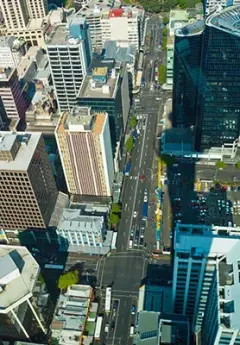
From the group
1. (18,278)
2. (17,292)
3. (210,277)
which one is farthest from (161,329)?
(18,278)

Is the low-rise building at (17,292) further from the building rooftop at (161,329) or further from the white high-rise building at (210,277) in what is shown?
the white high-rise building at (210,277)

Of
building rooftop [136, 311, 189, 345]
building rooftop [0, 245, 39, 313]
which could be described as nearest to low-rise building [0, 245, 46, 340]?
building rooftop [0, 245, 39, 313]

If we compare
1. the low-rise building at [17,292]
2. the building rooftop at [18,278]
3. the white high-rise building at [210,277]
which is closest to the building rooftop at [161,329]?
the white high-rise building at [210,277]

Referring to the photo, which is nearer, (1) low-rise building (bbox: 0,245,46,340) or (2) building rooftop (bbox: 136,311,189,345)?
(1) low-rise building (bbox: 0,245,46,340)

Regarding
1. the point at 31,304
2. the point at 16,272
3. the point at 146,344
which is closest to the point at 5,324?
the point at 31,304

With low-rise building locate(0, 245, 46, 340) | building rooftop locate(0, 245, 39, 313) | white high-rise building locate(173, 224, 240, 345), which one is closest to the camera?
white high-rise building locate(173, 224, 240, 345)

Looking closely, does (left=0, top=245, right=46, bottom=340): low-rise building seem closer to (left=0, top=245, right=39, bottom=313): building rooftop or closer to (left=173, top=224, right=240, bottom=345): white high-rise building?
(left=0, top=245, right=39, bottom=313): building rooftop

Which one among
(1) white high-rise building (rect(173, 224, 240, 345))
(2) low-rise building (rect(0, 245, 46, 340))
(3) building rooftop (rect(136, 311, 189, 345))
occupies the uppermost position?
(1) white high-rise building (rect(173, 224, 240, 345))
